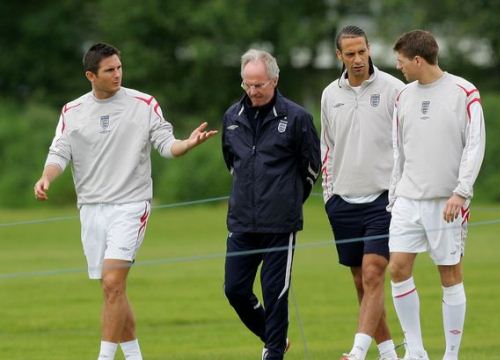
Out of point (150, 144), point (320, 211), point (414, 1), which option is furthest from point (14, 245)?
point (414, 1)

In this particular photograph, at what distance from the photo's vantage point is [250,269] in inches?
433

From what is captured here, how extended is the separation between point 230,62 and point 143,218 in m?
46.4

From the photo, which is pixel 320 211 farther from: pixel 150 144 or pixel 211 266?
pixel 150 144

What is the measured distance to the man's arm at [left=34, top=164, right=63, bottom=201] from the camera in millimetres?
10688

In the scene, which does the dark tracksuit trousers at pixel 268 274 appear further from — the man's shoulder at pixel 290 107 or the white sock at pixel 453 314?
the white sock at pixel 453 314

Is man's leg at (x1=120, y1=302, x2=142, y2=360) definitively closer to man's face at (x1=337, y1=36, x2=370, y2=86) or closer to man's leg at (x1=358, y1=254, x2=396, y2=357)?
man's leg at (x1=358, y1=254, x2=396, y2=357)

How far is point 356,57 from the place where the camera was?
1100 cm

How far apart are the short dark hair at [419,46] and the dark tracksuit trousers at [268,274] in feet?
5.04

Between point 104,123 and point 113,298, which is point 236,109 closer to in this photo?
point 104,123

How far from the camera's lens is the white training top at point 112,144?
433 inches

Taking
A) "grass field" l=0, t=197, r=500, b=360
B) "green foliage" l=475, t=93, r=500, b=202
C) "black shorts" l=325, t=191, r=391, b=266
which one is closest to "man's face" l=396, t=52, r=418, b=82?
"black shorts" l=325, t=191, r=391, b=266

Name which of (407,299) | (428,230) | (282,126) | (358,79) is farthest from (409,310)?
(358,79)

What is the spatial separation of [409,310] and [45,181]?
2760 millimetres

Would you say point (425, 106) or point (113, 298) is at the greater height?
point (425, 106)
